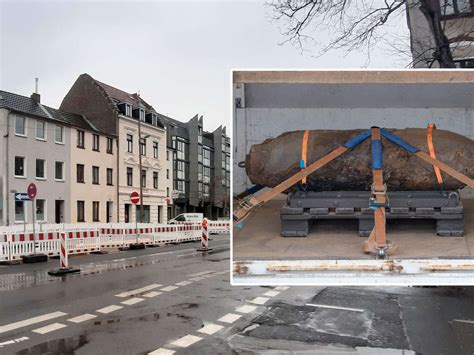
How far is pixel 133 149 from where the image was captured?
3008mm

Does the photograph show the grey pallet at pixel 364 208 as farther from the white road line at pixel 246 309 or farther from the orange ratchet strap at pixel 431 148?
the white road line at pixel 246 309

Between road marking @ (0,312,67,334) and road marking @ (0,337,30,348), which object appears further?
road marking @ (0,312,67,334)

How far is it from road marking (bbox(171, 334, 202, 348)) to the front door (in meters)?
1.29

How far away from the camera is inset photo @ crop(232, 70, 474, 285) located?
5.70 feet

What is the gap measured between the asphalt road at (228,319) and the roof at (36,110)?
4.23 ft

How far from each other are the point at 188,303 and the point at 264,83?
11.0 ft

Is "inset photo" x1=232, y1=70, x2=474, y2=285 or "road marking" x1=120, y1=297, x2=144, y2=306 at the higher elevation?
"inset photo" x1=232, y1=70, x2=474, y2=285

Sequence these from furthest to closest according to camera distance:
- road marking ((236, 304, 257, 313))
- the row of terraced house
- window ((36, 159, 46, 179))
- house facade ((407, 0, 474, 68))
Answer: road marking ((236, 304, 257, 313)) → window ((36, 159, 46, 179)) → the row of terraced house → house facade ((407, 0, 474, 68))

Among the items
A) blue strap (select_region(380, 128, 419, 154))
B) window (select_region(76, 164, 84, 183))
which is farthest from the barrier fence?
blue strap (select_region(380, 128, 419, 154))

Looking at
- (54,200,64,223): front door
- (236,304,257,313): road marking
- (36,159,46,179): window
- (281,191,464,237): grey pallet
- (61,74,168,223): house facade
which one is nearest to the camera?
(281,191,464,237): grey pallet

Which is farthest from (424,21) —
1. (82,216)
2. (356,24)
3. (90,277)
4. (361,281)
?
(90,277)

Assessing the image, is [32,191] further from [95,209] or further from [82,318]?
[82,318]

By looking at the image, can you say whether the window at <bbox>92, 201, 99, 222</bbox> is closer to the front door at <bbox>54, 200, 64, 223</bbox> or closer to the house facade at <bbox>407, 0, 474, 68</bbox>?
the front door at <bbox>54, 200, 64, 223</bbox>

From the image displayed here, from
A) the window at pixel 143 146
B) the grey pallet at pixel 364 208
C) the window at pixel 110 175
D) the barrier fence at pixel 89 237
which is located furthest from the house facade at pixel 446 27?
the window at pixel 110 175
